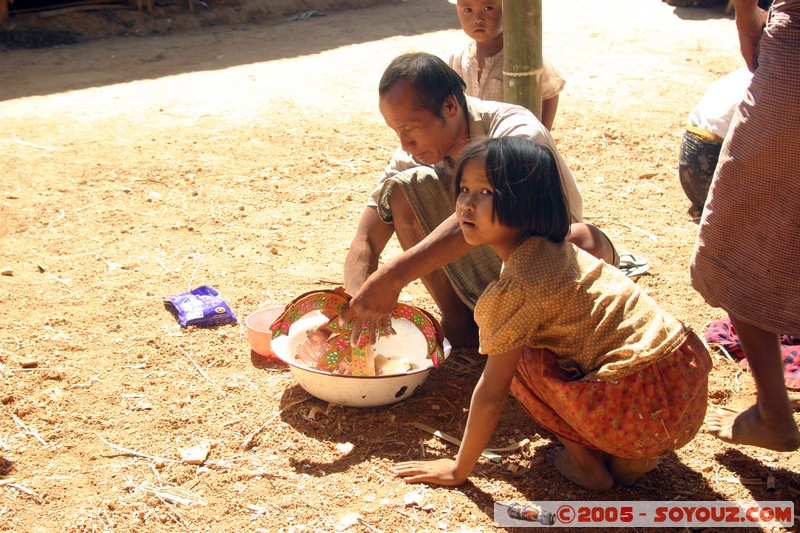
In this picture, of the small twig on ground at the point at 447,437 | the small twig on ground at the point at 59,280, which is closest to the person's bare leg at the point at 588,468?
the small twig on ground at the point at 447,437

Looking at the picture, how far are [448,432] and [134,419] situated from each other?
1043 millimetres

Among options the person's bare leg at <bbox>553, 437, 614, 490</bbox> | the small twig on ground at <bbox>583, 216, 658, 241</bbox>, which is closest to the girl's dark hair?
the person's bare leg at <bbox>553, 437, 614, 490</bbox>

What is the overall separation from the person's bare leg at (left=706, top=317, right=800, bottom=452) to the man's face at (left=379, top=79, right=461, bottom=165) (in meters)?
1.07

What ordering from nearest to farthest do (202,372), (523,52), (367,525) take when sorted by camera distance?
1. (367,525)
2. (202,372)
3. (523,52)

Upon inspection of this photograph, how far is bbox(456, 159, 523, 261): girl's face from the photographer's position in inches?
86.7

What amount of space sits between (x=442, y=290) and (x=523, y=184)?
1.09m

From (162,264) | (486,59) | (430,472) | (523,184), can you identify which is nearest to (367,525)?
(430,472)

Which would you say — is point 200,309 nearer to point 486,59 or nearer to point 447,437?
point 447,437

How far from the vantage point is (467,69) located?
3.90 m

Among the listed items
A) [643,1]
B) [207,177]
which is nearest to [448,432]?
[207,177]

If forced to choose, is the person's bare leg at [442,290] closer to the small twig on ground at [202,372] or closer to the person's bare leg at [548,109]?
the small twig on ground at [202,372]

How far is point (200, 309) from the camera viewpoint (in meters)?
3.44

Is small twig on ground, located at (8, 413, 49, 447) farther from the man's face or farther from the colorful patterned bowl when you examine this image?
the man's face

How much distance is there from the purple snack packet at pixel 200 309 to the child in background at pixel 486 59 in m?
1.49
